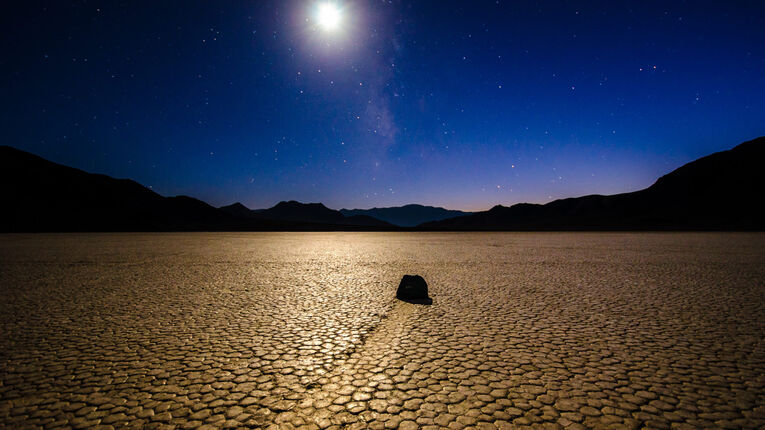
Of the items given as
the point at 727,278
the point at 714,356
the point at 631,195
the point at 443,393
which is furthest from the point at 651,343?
the point at 631,195

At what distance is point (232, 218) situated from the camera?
340 ft

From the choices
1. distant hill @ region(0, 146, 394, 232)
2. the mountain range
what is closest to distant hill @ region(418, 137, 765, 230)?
the mountain range

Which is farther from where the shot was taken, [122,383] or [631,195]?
[631,195]

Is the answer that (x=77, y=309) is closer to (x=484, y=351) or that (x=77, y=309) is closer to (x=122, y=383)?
(x=122, y=383)

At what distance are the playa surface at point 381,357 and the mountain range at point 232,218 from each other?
62.4 m

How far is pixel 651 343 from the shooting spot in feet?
13.3

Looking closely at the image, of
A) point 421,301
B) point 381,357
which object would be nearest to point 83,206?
point 421,301

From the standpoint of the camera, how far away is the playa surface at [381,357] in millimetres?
2584

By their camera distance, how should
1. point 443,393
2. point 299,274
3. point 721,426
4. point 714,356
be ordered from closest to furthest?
point 721,426, point 443,393, point 714,356, point 299,274

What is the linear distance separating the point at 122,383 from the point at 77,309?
3.89 m

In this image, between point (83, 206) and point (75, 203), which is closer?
point (75, 203)

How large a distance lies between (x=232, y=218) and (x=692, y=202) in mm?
123648

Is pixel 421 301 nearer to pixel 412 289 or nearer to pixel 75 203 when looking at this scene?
pixel 412 289

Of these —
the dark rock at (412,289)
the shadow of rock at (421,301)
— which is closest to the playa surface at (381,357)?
the shadow of rock at (421,301)
